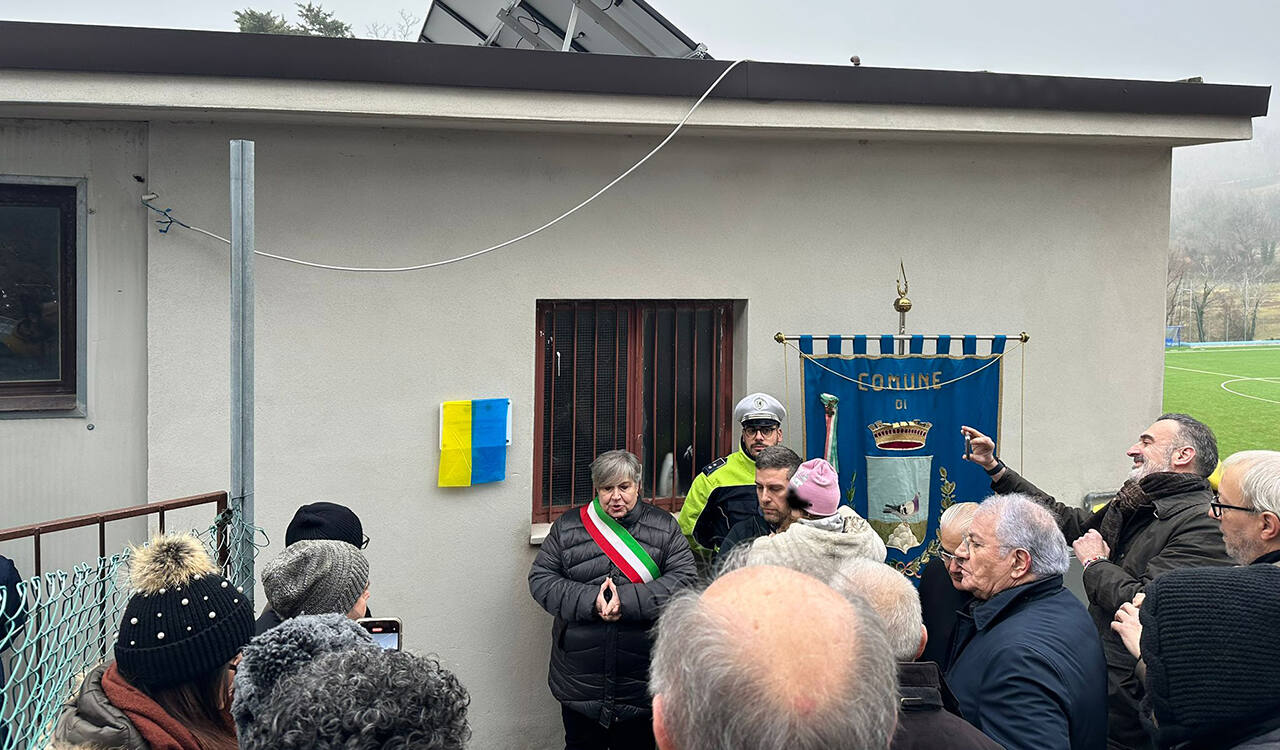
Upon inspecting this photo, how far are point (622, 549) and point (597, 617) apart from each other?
33 cm

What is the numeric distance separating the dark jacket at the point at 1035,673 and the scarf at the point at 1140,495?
1111 millimetres

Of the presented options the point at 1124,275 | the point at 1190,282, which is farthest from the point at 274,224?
the point at 1190,282

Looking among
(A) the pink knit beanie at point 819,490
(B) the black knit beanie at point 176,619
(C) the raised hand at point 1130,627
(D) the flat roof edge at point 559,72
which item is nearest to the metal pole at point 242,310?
(B) the black knit beanie at point 176,619

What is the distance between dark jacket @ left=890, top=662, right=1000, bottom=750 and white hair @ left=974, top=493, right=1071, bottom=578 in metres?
0.96

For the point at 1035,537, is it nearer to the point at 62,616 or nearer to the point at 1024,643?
the point at 1024,643

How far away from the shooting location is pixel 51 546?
15.7ft

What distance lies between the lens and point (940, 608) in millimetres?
3947

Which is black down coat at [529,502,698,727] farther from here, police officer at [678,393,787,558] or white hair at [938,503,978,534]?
white hair at [938,503,978,534]

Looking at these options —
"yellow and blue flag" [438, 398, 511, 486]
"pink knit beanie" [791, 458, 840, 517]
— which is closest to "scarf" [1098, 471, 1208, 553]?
"pink knit beanie" [791, 458, 840, 517]

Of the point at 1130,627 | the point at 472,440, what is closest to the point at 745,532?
the point at 472,440

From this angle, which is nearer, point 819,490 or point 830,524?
point 830,524

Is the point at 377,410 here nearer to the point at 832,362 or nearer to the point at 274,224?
the point at 274,224

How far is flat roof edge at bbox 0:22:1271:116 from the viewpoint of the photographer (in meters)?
4.17

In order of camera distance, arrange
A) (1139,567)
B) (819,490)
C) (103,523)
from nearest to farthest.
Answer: (103,523), (1139,567), (819,490)
